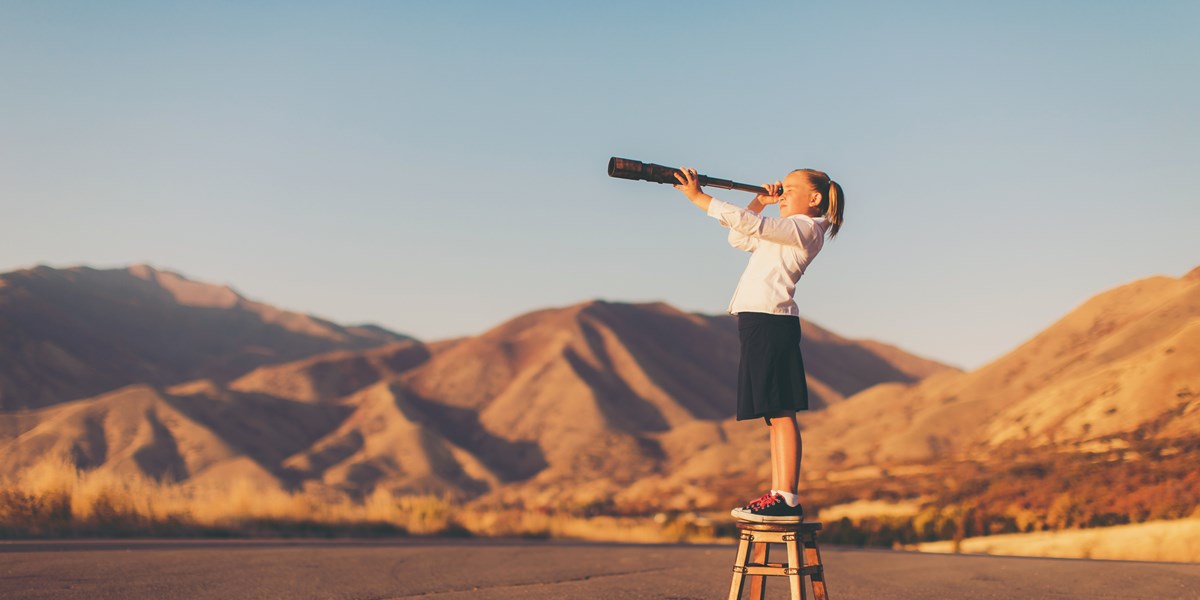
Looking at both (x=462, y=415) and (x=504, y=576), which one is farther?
(x=462, y=415)

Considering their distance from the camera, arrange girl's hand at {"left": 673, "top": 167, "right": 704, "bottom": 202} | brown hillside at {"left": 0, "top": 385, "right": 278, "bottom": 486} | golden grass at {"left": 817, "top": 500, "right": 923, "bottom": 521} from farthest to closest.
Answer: brown hillside at {"left": 0, "top": 385, "right": 278, "bottom": 486}
golden grass at {"left": 817, "top": 500, "right": 923, "bottom": 521}
girl's hand at {"left": 673, "top": 167, "right": 704, "bottom": 202}

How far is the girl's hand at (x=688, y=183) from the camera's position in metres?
5.62

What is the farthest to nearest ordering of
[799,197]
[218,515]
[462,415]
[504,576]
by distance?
[462,415], [218,515], [504,576], [799,197]

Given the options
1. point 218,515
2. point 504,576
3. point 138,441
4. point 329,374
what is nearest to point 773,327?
point 504,576

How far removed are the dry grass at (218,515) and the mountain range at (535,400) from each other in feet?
72.8

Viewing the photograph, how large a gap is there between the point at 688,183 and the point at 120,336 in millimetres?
129156

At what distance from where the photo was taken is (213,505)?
19859mm

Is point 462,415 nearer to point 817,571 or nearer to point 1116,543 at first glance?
point 1116,543

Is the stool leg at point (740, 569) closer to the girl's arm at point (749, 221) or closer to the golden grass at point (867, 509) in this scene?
the girl's arm at point (749, 221)

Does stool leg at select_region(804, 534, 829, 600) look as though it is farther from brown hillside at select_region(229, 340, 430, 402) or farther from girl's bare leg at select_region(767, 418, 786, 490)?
brown hillside at select_region(229, 340, 430, 402)

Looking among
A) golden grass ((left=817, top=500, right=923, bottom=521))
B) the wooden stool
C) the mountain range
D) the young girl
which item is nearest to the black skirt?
the young girl

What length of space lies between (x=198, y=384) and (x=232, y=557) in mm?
96381

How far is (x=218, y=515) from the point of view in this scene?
762 inches

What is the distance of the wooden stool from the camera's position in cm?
506
